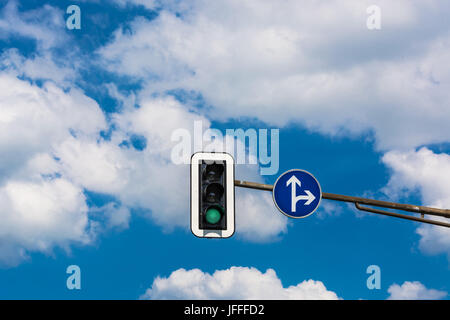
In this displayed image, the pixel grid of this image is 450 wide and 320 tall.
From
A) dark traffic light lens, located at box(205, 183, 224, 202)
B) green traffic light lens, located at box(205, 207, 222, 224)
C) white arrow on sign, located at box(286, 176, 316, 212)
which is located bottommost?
green traffic light lens, located at box(205, 207, 222, 224)

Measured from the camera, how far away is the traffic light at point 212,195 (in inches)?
277

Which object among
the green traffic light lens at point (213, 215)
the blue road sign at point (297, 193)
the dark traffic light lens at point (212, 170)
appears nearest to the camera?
the green traffic light lens at point (213, 215)

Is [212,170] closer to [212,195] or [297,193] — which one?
[212,195]

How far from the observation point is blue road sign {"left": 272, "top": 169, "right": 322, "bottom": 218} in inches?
334

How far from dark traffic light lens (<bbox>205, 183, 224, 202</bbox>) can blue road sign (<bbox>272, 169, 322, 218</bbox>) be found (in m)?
1.60

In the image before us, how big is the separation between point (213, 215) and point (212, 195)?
0.95ft

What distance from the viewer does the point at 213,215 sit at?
277 inches

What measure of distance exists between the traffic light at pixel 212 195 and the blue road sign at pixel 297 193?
1547mm

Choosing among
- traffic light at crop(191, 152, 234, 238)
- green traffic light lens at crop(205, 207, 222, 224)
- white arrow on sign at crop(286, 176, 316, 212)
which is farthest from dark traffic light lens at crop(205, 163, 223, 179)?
white arrow on sign at crop(286, 176, 316, 212)

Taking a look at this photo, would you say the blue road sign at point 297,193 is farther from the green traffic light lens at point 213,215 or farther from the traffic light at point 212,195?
the green traffic light lens at point 213,215

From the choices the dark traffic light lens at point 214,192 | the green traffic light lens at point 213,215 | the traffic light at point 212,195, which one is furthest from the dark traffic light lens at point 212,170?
the green traffic light lens at point 213,215

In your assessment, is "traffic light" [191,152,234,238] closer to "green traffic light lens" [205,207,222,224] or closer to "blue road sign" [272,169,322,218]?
"green traffic light lens" [205,207,222,224]
